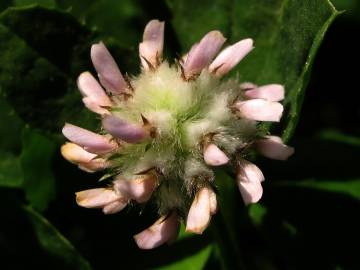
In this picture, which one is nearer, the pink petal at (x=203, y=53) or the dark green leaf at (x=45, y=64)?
the pink petal at (x=203, y=53)

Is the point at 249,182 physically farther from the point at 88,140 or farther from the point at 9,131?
the point at 9,131

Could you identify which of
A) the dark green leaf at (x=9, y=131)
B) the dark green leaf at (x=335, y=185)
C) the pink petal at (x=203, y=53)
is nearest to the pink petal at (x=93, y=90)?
the pink petal at (x=203, y=53)

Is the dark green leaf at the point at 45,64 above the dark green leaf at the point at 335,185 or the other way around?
above

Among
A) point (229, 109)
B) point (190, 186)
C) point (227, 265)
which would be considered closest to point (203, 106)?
point (229, 109)

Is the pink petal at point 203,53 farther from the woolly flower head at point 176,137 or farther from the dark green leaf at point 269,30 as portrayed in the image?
the dark green leaf at point 269,30

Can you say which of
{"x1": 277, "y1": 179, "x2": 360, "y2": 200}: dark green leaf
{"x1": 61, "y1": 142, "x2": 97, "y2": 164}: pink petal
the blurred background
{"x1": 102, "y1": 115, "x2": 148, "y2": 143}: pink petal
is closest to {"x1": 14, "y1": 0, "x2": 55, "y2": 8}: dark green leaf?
the blurred background

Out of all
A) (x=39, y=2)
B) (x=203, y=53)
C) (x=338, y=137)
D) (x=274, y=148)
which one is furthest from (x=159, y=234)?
(x=338, y=137)
